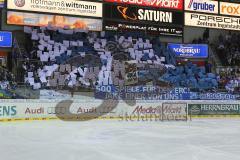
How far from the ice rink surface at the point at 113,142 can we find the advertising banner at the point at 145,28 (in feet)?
24.4

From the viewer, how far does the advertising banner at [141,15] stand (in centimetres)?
2275

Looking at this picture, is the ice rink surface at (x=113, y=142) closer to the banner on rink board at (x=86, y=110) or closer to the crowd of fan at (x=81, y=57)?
the banner on rink board at (x=86, y=110)

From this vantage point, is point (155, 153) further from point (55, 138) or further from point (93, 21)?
point (93, 21)

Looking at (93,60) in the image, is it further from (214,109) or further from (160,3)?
(214,109)

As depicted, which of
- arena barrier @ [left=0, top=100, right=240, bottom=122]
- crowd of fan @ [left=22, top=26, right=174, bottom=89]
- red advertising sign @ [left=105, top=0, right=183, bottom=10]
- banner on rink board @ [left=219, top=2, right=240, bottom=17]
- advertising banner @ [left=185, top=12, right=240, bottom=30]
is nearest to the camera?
arena barrier @ [left=0, top=100, right=240, bottom=122]

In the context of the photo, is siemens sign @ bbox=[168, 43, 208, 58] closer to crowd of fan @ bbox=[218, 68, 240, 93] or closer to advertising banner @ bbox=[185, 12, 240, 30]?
crowd of fan @ bbox=[218, 68, 240, 93]

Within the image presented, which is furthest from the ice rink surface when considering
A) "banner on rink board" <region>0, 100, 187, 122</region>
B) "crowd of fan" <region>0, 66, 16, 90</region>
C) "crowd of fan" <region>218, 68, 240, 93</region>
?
"crowd of fan" <region>218, 68, 240, 93</region>

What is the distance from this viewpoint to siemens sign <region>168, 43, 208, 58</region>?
27.0 m

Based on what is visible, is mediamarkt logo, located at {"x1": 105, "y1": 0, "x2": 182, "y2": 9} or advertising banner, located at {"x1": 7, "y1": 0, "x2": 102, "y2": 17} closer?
advertising banner, located at {"x1": 7, "y1": 0, "x2": 102, "y2": 17}

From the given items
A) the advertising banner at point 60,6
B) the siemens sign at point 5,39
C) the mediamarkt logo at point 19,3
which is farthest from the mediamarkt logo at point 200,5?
the siemens sign at point 5,39

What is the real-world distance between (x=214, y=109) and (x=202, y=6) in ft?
23.4

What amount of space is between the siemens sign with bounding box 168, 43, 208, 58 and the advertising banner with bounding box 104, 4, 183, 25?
283cm

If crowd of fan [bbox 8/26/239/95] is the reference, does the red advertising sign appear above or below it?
above

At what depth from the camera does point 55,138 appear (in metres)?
12.0
